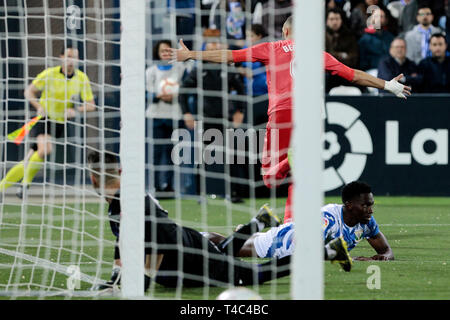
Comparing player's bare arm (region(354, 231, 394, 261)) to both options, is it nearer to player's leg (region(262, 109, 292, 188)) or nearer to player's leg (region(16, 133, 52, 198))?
player's leg (region(262, 109, 292, 188))

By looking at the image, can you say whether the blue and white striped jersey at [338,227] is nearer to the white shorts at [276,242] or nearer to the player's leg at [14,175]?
the white shorts at [276,242]

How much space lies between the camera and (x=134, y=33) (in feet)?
18.8

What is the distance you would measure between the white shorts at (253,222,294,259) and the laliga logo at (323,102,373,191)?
20.1ft

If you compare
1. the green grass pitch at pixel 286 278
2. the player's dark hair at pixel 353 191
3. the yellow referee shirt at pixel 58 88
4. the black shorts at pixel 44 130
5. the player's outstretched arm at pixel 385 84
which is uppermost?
the player's outstretched arm at pixel 385 84

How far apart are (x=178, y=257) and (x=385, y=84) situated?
2.35m

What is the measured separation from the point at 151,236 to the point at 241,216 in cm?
A: 500

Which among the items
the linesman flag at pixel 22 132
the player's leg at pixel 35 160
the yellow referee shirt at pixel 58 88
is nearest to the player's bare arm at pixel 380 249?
the yellow referee shirt at pixel 58 88

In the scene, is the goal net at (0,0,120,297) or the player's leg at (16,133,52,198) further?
the player's leg at (16,133,52,198)

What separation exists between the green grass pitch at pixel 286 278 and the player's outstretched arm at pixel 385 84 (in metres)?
1.37

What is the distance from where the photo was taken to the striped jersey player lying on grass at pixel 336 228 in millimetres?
6926

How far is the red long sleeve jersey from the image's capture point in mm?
7678

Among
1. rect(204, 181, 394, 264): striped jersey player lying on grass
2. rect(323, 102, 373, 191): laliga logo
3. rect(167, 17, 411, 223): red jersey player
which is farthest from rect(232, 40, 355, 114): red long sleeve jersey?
rect(323, 102, 373, 191): laliga logo

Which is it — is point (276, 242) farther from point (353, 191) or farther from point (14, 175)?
point (14, 175)

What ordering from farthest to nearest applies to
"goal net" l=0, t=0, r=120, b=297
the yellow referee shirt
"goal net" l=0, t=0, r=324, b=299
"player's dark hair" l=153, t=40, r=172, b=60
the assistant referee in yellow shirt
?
1. "player's dark hair" l=153, t=40, r=172, b=60
2. the assistant referee in yellow shirt
3. the yellow referee shirt
4. "goal net" l=0, t=0, r=120, b=297
5. "goal net" l=0, t=0, r=324, b=299
